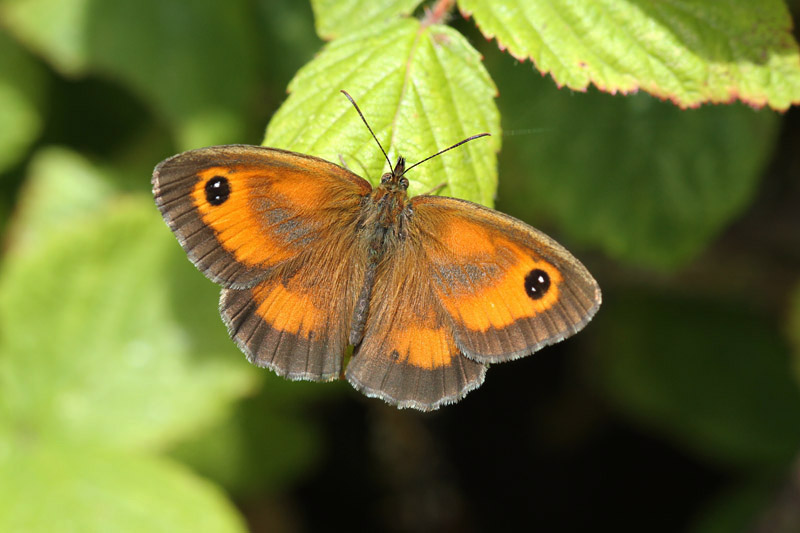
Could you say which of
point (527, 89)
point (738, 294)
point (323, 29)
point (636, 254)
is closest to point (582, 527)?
point (738, 294)

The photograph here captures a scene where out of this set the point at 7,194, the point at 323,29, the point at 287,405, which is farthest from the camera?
the point at 287,405

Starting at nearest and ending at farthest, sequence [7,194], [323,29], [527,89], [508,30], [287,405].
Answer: [508,30] < [323,29] < [527,89] < [7,194] < [287,405]

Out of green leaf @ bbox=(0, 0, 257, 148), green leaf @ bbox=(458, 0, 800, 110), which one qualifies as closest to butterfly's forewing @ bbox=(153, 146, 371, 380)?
green leaf @ bbox=(458, 0, 800, 110)

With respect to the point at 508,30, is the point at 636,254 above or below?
below

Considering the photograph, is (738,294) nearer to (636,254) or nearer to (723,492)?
(723,492)

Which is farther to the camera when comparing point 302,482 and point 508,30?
point 302,482

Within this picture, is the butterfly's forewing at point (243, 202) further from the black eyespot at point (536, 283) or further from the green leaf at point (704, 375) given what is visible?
the green leaf at point (704, 375)
